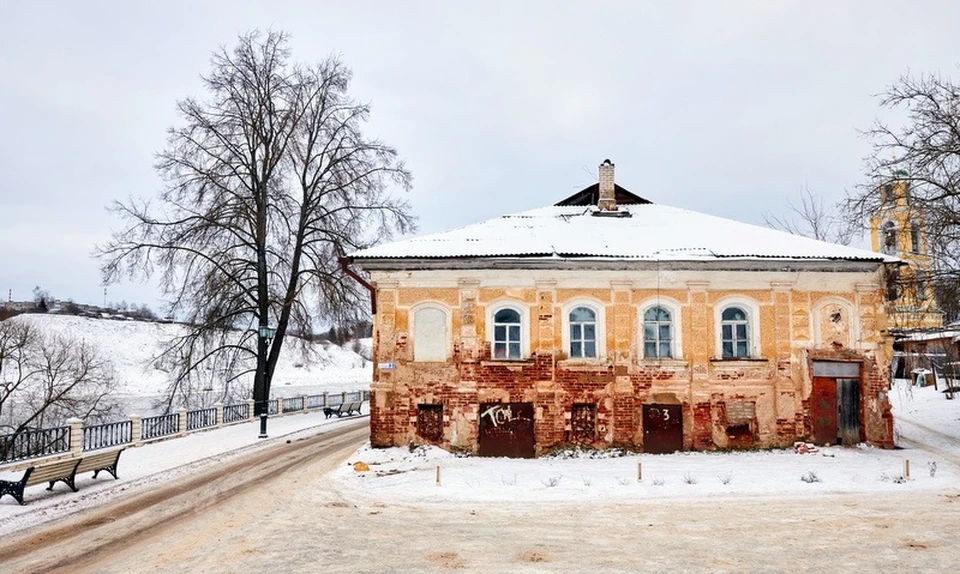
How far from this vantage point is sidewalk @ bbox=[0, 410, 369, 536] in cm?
1088

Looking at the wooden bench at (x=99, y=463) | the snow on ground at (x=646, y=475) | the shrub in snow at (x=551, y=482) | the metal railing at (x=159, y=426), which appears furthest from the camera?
the metal railing at (x=159, y=426)

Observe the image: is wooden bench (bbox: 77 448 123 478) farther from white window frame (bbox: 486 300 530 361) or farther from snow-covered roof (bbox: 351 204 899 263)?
white window frame (bbox: 486 300 530 361)

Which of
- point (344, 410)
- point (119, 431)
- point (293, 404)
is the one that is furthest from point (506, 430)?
point (293, 404)

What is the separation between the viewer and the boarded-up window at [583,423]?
15.9 m

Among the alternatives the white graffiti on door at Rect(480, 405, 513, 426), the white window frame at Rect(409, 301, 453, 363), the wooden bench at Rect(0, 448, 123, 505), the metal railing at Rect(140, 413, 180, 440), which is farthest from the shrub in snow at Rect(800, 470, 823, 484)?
the metal railing at Rect(140, 413, 180, 440)

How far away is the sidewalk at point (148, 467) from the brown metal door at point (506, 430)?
6715 mm

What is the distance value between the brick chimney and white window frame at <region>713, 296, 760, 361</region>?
194 inches

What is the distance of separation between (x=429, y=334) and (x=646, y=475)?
6148 millimetres

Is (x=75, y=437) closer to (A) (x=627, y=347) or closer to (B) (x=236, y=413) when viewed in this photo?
(B) (x=236, y=413)

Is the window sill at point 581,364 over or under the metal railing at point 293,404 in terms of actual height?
over

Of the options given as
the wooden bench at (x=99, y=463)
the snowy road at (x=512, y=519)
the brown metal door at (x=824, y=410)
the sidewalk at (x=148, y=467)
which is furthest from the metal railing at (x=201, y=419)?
the brown metal door at (x=824, y=410)

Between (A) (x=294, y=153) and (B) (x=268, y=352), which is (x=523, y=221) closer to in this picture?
(A) (x=294, y=153)

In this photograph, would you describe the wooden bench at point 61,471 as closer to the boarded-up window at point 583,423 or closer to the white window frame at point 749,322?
the boarded-up window at point 583,423

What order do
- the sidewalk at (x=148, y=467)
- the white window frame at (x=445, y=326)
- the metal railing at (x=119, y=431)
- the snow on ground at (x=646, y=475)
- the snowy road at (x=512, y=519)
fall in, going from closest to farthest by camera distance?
1. the snowy road at (x=512, y=519)
2. the sidewalk at (x=148, y=467)
3. the snow on ground at (x=646, y=475)
4. the metal railing at (x=119, y=431)
5. the white window frame at (x=445, y=326)
